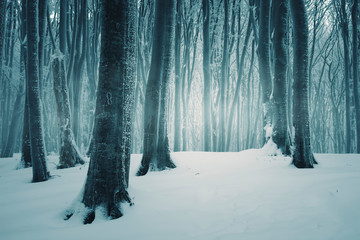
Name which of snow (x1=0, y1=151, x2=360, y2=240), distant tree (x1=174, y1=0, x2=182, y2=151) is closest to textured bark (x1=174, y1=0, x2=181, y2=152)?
distant tree (x1=174, y1=0, x2=182, y2=151)

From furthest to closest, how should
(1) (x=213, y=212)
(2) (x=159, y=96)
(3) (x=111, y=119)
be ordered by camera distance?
1. (2) (x=159, y=96)
2. (3) (x=111, y=119)
3. (1) (x=213, y=212)

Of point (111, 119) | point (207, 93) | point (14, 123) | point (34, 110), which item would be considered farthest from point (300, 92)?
point (14, 123)

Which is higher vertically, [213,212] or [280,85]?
[280,85]

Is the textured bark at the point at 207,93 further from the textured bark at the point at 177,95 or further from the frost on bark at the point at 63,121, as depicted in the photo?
the frost on bark at the point at 63,121

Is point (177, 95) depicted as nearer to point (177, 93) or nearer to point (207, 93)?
point (177, 93)

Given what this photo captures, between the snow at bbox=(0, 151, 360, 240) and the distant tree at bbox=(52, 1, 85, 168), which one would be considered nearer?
the snow at bbox=(0, 151, 360, 240)

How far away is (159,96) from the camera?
4.82 metres

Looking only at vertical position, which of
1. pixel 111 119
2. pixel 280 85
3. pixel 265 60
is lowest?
pixel 111 119

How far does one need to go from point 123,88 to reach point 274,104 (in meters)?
5.18

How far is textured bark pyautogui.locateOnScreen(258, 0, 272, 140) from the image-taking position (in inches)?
276

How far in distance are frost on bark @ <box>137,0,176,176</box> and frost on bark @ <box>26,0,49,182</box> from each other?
7.24ft

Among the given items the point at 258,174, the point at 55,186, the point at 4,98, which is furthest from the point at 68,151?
the point at 4,98

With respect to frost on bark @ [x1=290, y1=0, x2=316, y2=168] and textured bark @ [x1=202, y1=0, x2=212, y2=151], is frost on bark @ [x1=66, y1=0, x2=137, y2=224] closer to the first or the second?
frost on bark @ [x1=290, y1=0, x2=316, y2=168]

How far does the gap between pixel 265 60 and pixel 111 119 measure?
685cm
